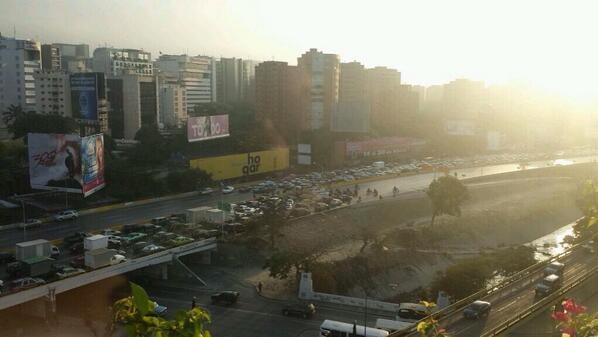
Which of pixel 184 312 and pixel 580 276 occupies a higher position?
pixel 184 312

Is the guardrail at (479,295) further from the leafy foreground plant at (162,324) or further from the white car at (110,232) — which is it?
the white car at (110,232)

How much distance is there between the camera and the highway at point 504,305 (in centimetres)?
552

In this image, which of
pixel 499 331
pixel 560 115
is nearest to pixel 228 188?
pixel 499 331

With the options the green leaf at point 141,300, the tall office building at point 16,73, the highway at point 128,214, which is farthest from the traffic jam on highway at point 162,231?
the tall office building at point 16,73

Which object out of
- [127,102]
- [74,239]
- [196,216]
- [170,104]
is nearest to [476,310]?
[196,216]

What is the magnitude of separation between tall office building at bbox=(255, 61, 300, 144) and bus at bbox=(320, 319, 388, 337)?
19.9 metres

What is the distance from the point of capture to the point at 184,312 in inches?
75.9

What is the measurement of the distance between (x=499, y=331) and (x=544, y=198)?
14.9m

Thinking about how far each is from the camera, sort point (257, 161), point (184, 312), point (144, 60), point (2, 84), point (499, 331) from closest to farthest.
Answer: point (184, 312) → point (499, 331) → point (257, 161) → point (2, 84) → point (144, 60)

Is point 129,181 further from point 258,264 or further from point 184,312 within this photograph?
point 184,312

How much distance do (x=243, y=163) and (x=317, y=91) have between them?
978cm

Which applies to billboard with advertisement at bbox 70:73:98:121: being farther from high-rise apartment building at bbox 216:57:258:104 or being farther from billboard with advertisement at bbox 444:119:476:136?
high-rise apartment building at bbox 216:57:258:104

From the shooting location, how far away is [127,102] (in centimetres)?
2330

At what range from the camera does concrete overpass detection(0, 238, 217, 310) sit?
22.4ft
